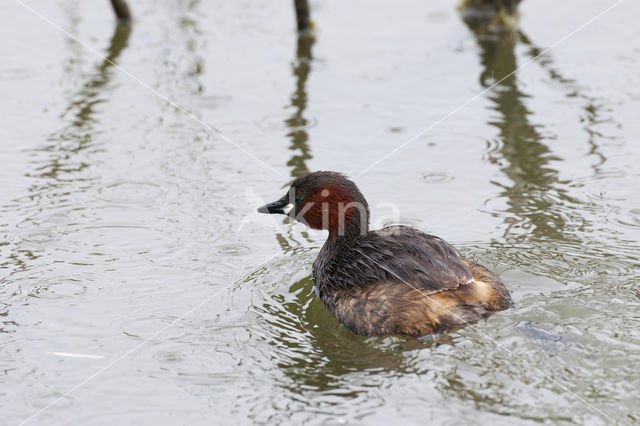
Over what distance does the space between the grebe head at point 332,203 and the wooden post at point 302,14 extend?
5.77 m

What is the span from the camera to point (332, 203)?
20.4ft

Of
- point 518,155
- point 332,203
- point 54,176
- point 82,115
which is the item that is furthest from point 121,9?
point 332,203

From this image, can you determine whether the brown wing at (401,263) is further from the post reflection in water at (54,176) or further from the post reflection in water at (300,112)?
the post reflection in water at (54,176)

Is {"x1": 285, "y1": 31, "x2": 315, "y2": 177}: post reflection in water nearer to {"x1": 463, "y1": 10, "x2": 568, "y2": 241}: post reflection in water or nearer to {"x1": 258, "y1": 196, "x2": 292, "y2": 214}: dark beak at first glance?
{"x1": 258, "y1": 196, "x2": 292, "y2": 214}: dark beak

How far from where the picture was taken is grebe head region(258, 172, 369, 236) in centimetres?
618

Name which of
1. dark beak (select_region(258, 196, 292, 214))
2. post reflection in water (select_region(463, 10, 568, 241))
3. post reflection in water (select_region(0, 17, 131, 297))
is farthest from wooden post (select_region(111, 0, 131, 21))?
dark beak (select_region(258, 196, 292, 214))

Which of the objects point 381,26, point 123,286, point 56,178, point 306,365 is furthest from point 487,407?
point 381,26

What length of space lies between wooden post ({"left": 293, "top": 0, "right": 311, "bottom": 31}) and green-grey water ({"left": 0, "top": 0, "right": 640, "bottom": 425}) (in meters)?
0.24

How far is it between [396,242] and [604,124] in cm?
404

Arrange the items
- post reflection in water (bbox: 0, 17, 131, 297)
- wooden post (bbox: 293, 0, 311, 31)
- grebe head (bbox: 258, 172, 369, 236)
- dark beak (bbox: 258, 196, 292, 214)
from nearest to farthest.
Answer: grebe head (bbox: 258, 172, 369, 236) → dark beak (bbox: 258, 196, 292, 214) → post reflection in water (bbox: 0, 17, 131, 297) → wooden post (bbox: 293, 0, 311, 31)

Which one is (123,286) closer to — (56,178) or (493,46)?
(56,178)

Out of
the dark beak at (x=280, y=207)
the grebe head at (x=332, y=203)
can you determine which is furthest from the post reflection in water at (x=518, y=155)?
the dark beak at (x=280, y=207)

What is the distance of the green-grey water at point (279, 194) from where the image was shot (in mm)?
4867

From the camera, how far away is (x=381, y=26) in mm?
12094
